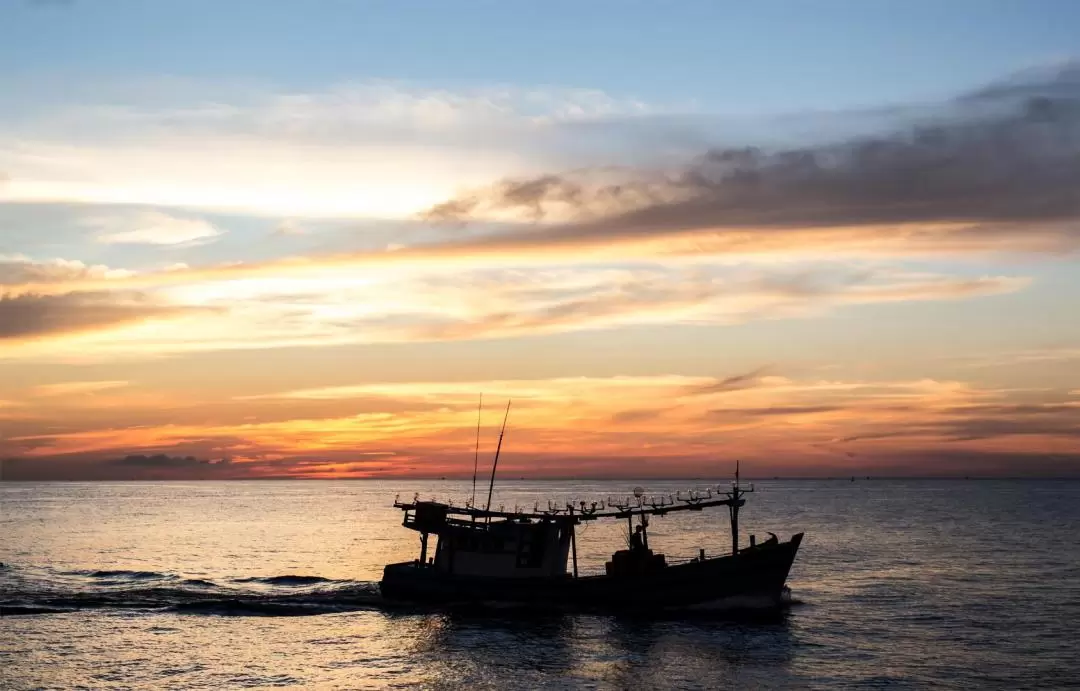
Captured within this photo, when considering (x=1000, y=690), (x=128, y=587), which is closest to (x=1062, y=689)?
(x=1000, y=690)

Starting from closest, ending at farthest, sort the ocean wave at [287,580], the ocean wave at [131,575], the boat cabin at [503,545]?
the boat cabin at [503,545]
the ocean wave at [287,580]
the ocean wave at [131,575]

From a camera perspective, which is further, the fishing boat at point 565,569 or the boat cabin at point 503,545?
the boat cabin at point 503,545

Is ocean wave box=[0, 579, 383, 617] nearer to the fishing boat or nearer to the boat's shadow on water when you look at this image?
the boat's shadow on water

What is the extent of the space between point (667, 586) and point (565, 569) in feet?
17.1

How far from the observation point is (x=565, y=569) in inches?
2025

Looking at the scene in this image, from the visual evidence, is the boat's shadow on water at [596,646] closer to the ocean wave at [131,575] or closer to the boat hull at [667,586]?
the boat hull at [667,586]

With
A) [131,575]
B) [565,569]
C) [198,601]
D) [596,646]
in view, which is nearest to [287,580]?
[131,575]

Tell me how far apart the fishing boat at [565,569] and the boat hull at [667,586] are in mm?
50

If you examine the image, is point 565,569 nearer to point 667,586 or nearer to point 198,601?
point 667,586

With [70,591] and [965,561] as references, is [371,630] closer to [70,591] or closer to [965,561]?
[70,591]

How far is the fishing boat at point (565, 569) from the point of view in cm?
5050

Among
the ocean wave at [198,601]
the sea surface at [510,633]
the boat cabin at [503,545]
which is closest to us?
the sea surface at [510,633]

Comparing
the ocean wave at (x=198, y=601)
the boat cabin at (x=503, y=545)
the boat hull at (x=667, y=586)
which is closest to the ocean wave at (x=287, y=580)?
the ocean wave at (x=198, y=601)

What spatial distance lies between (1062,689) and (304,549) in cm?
7911
